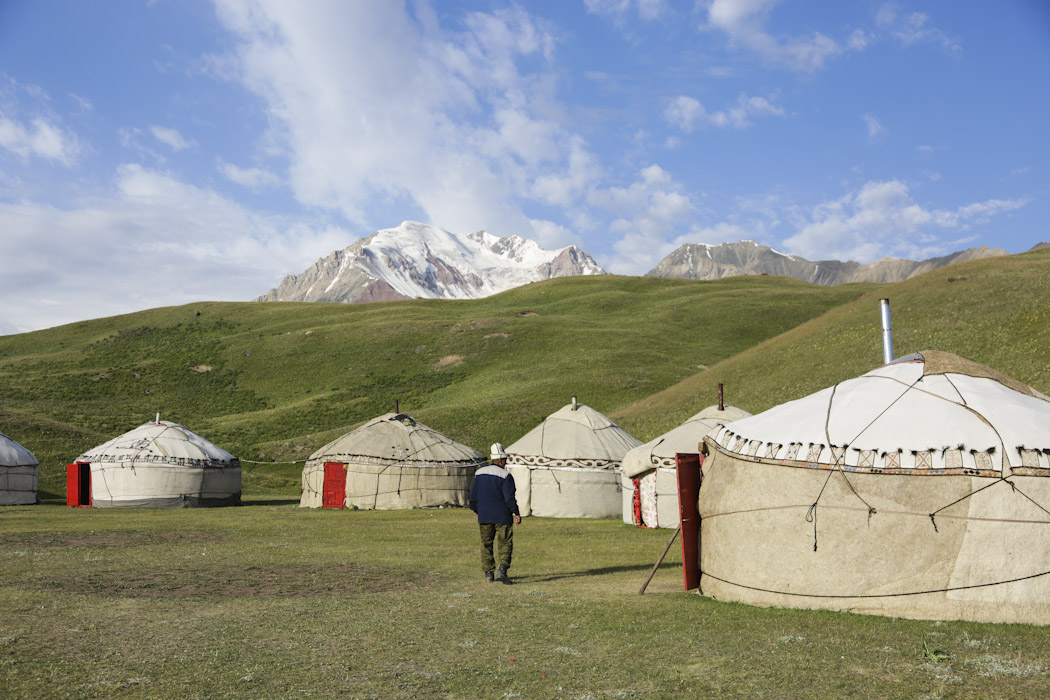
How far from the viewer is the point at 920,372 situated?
913 cm

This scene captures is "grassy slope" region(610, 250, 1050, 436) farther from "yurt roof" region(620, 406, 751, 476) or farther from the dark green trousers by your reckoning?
the dark green trousers

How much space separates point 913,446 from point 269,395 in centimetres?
5341

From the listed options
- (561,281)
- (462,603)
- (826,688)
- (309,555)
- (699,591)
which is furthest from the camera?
(561,281)

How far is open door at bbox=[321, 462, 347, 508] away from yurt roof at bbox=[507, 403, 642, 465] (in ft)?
17.7

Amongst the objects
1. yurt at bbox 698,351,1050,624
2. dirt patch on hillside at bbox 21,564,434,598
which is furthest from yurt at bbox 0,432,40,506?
yurt at bbox 698,351,1050,624

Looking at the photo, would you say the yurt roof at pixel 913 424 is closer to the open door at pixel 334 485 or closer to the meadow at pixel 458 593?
the meadow at pixel 458 593

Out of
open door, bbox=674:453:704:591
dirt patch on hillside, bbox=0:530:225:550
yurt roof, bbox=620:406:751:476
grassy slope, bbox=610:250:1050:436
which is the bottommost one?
dirt patch on hillside, bbox=0:530:225:550

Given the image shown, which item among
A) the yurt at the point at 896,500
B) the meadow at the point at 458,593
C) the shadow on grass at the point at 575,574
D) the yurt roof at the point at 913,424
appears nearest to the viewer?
the meadow at the point at 458,593

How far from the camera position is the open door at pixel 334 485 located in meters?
24.6

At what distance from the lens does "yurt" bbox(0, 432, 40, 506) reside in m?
24.7

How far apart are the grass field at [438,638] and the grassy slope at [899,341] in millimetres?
24297

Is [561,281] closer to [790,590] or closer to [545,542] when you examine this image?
[545,542]

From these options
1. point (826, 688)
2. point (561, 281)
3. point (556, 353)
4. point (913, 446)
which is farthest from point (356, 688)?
point (561, 281)

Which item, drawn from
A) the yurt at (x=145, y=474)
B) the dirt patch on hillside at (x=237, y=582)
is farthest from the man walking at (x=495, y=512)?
the yurt at (x=145, y=474)
